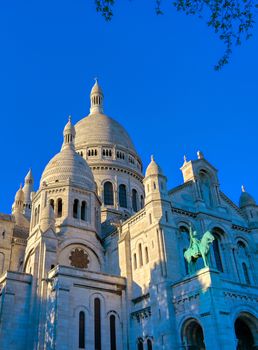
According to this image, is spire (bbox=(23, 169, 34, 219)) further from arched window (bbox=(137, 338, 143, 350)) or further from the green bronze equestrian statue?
the green bronze equestrian statue

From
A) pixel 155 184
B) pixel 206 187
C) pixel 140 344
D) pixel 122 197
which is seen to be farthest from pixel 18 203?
pixel 140 344

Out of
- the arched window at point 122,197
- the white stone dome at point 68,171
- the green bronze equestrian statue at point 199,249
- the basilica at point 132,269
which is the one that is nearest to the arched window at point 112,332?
the basilica at point 132,269

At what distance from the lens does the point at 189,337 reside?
31.7 meters

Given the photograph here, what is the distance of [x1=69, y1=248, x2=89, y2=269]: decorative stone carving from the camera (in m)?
41.4

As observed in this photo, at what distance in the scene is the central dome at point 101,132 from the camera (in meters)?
62.6

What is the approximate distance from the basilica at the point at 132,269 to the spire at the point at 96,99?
66.1 feet

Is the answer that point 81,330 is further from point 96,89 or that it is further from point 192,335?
point 96,89

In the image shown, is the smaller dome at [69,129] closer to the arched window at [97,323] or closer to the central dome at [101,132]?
the central dome at [101,132]

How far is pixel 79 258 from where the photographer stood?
138 feet

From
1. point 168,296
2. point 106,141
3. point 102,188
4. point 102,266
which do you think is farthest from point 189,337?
point 106,141

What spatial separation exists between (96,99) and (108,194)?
75.0ft

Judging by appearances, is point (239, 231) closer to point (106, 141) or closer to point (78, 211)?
point (78, 211)

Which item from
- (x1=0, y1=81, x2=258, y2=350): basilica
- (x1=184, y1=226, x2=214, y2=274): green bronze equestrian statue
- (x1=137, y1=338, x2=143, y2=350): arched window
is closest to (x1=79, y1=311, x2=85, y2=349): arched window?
(x1=0, y1=81, x2=258, y2=350): basilica

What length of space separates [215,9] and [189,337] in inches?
1033
